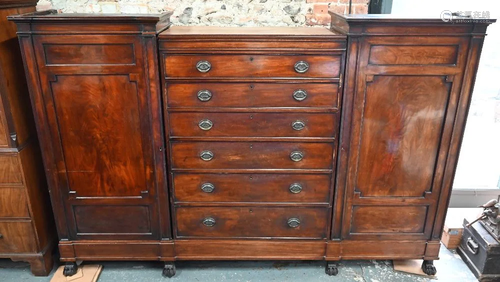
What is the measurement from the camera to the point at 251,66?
1.90 metres

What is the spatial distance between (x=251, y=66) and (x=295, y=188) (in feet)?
2.32

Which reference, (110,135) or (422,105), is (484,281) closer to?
(422,105)

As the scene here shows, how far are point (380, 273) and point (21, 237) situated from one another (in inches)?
81.9

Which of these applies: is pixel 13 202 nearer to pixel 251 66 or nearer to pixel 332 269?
pixel 251 66

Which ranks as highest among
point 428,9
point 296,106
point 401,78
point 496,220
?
point 428,9

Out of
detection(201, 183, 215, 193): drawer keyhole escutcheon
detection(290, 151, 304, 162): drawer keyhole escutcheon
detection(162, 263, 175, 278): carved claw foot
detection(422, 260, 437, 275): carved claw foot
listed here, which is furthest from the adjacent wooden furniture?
detection(422, 260, 437, 275): carved claw foot

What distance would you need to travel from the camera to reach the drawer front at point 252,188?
213cm

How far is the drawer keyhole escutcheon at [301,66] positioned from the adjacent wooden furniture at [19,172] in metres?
1.43

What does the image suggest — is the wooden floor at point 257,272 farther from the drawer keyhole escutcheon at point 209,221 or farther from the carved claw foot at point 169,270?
the drawer keyhole escutcheon at point 209,221

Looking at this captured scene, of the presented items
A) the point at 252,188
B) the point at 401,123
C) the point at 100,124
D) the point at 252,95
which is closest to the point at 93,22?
the point at 100,124

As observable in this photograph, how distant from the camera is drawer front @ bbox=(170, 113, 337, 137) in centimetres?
200

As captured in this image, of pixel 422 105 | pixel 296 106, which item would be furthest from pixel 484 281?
pixel 296 106

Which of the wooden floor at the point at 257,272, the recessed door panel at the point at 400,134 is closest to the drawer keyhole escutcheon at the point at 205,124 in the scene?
the recessed door panel at the point at 400,134

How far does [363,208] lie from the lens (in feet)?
7.17
